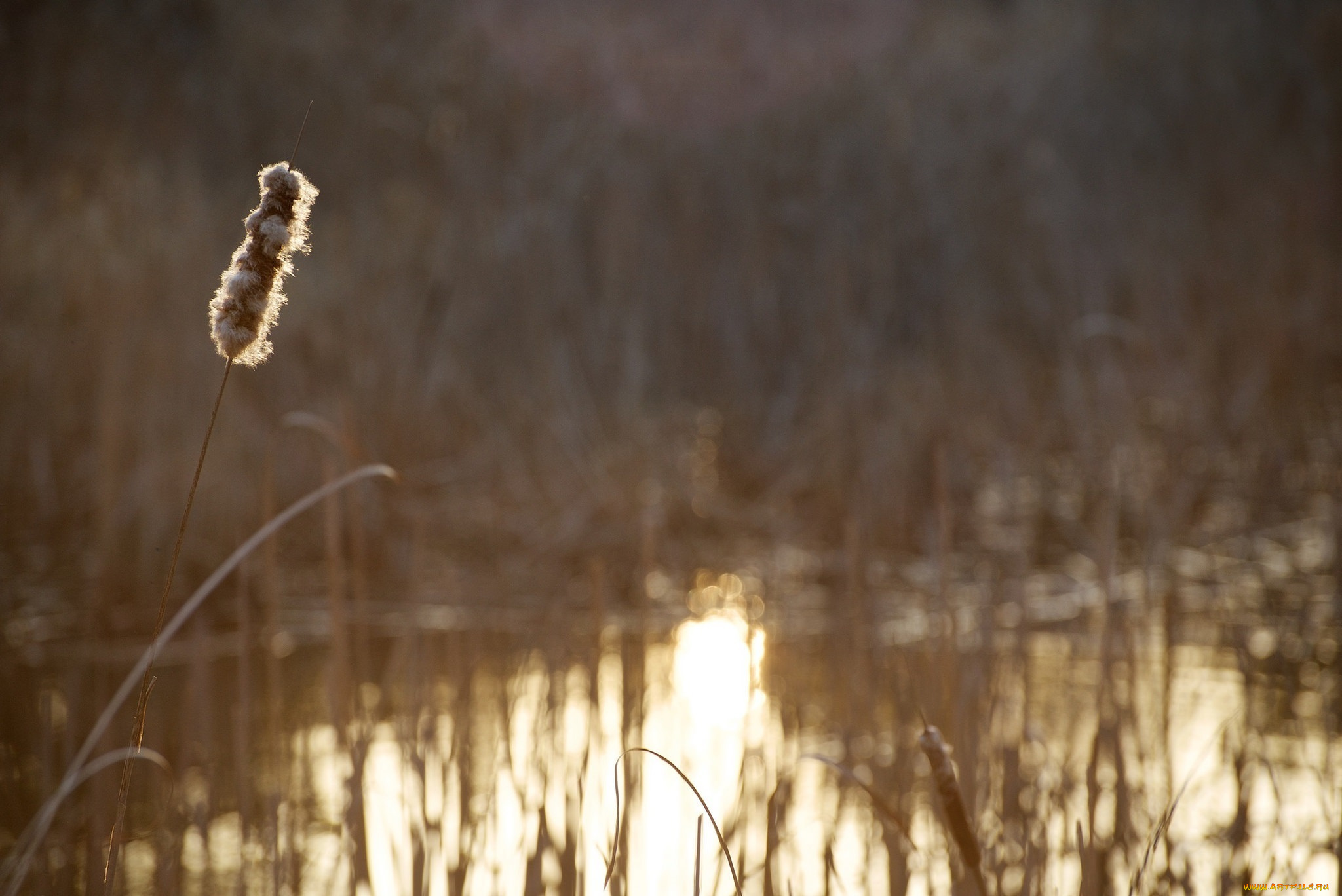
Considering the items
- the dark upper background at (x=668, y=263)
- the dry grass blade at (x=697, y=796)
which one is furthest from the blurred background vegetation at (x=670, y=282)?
the dry grass blade at (x=697, y=796)

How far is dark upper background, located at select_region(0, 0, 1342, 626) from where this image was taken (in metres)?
3.92

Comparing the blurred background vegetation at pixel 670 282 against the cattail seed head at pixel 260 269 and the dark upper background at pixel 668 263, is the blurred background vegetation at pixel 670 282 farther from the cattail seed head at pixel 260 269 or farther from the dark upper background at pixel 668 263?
the cattail seed head at pixel 260 269

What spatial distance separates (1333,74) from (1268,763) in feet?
18.2

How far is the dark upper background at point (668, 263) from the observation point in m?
3.92

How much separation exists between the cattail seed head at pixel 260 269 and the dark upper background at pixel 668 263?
2.08 metres

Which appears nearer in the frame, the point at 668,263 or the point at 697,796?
the point at 697,796

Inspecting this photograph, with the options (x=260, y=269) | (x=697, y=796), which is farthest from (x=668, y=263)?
(x=260, y=269)

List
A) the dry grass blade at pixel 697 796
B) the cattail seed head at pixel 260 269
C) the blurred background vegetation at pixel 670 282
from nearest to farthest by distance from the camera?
the cattail seed head at pixel 260 269, the dry grass blade at pixel 697 796, the blurred background vegetation at pixel 670 282

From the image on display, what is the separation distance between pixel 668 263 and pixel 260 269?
16.0ft

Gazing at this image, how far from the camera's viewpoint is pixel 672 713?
2.28m

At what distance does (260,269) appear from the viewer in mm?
847

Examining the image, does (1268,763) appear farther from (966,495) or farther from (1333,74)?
(1333,74)

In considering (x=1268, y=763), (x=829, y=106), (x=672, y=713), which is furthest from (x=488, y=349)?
(x=1268, y=763)

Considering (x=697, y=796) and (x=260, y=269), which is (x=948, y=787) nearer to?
(x=697, y=796)
